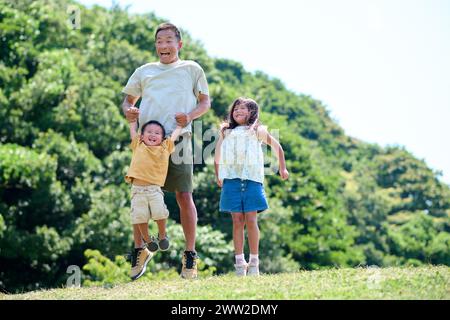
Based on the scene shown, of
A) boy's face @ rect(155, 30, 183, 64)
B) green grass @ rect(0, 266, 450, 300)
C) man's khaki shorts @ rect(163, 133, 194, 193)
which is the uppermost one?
boy's face @ rect(155, 30, 183, 64)

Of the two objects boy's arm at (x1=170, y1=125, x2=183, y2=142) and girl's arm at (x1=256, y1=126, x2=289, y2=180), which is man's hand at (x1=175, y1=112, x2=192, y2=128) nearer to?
boy's arm at (x1=170, y1=125, x2=183, y2=142)

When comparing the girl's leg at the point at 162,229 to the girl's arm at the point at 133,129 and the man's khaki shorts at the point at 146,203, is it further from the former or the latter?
the girl's arm at the point at 133,129

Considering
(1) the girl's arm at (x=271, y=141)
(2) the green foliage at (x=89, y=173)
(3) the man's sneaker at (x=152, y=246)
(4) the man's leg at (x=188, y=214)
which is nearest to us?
(3) the man's sneaker at (x=152, y=246)

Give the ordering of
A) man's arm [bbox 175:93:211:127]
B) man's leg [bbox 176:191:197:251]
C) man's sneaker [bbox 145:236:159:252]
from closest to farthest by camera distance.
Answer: man's arm [bbox 175:93:211:127], man's sneaker [bbox 145:236:159:252], man's leg [bbox 176:191:197:251]

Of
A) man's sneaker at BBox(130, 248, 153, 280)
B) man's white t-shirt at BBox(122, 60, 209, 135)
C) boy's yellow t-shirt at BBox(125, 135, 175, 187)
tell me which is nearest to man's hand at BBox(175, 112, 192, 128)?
man's white t-shirt at BBox(122, 60, 209, 135)

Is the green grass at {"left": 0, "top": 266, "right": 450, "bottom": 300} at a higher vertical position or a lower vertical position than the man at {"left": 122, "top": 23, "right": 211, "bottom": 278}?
lower

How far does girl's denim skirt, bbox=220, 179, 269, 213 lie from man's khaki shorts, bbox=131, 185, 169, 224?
3.01 ft

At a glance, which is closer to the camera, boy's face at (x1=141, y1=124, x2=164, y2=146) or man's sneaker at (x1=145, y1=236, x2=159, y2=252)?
boy's face at (x1=141, y1=124, x2=164, y2=146)

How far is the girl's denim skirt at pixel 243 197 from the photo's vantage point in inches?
387

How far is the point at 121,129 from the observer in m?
30.3

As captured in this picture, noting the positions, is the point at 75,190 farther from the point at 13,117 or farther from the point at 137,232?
the point at 137,232

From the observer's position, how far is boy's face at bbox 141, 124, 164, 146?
30.2 feet

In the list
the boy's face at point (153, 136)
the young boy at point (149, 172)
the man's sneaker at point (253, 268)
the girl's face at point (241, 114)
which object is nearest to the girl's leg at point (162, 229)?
the young boy at point (149, 172)

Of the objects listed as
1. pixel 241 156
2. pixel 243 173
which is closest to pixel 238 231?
pixel 243 173
